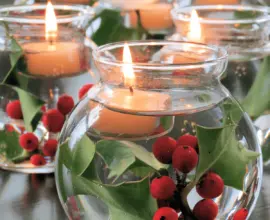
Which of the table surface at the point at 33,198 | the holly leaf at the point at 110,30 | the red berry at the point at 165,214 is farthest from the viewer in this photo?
the holly leaf at the point at 110,30

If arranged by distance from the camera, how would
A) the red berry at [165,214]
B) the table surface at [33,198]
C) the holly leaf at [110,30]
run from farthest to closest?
the holly leaf at [110,30]
the table surface at [33,198]
the red berry at [165,214]

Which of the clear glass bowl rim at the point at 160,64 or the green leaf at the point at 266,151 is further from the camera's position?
the green leaf at the point at 266,151

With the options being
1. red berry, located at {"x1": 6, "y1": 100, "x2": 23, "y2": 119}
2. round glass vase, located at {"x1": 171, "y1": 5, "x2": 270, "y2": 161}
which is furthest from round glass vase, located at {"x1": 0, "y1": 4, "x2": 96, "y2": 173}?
round glass vase, located at {"x1": 171, "y1": 5, "x2": 270, "y2": 161}

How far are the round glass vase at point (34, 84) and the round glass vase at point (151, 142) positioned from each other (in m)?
0.14

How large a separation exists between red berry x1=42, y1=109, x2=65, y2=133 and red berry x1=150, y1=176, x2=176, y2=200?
0.20 m

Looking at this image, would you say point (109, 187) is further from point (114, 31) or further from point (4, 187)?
point (114, 31)

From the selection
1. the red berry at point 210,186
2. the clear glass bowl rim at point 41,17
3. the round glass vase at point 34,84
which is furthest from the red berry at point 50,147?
the red berry at point 210,186

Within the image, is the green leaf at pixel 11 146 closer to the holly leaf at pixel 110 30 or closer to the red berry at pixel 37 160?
the red berry at pixel 37 160

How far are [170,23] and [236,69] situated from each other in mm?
272

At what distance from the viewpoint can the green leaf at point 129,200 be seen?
37 centimetres

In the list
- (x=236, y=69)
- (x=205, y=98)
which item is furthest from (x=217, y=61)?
(x=236, y=69)

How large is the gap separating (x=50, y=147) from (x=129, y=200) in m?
0.19

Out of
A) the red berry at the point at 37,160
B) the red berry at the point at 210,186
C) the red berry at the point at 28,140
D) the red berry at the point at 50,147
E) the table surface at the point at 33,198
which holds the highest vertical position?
the red berry at the point at 210,186

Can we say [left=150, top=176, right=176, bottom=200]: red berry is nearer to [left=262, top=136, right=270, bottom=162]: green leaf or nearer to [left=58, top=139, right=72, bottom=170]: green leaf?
[left=58, top=139, right=72, bottom=170]: green leaf
